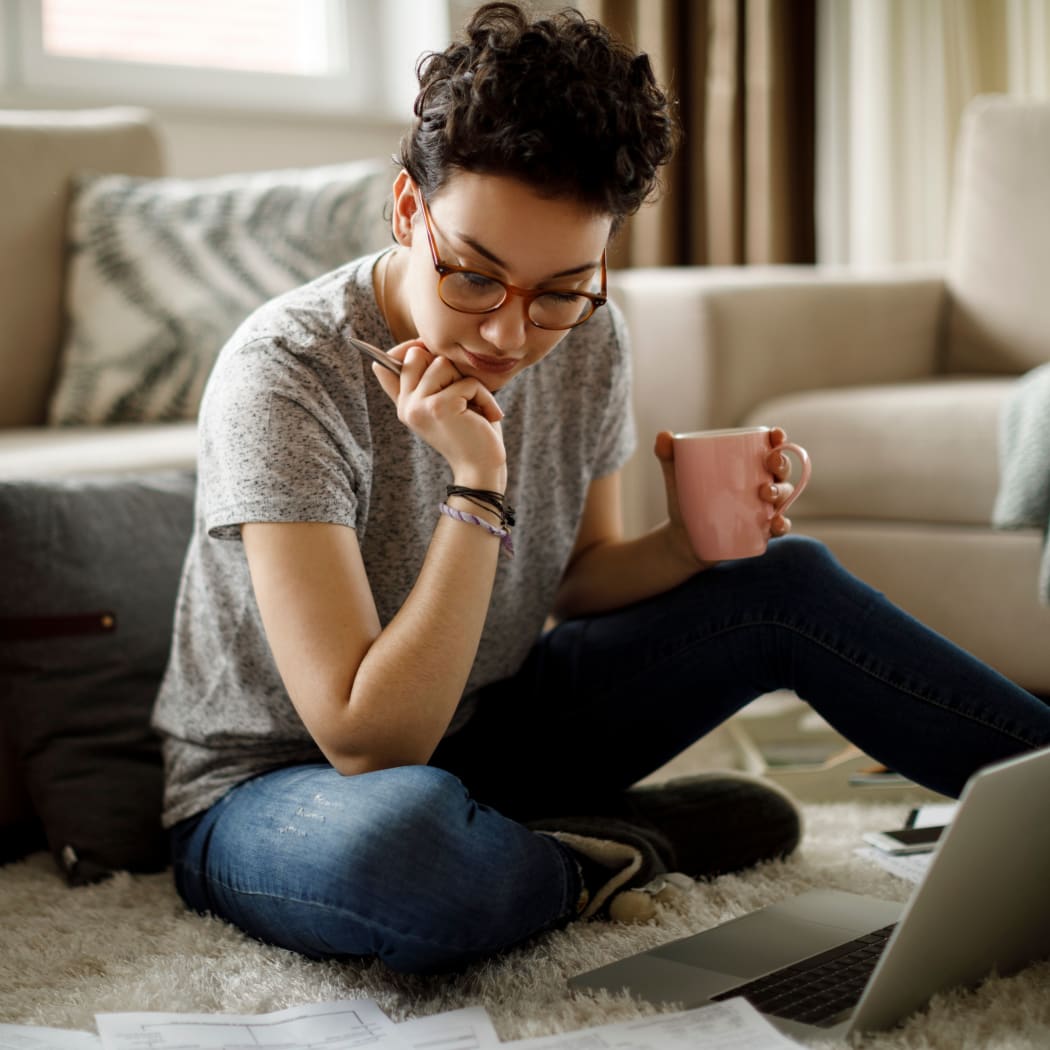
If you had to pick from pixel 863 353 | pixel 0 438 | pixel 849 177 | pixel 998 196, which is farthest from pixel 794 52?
pixel 0 438

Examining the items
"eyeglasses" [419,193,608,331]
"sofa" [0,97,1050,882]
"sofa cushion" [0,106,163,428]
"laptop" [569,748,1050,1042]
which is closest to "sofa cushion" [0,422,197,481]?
"sofa" [0,97,1050,882]

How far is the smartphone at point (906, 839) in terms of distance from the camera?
1.32 m

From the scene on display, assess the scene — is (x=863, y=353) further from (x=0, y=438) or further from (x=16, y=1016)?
(x=16, y=1016)

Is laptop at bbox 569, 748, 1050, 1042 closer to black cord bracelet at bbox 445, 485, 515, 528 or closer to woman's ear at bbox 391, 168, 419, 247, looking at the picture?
black cord bracelet at bbox 445, 485, 515, 528

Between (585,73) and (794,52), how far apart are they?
254 cm

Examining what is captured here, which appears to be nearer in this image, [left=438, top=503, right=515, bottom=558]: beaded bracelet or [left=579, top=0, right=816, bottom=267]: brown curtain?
[left=438, top=503, right=515, bottom=558]: beaded bracelet

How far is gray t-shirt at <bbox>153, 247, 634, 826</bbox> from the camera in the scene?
1053mm

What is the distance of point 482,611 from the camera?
1056 mm

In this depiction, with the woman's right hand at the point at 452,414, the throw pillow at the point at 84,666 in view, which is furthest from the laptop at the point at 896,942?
the throw pillow at the point at 84,666

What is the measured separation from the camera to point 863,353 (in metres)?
2.41

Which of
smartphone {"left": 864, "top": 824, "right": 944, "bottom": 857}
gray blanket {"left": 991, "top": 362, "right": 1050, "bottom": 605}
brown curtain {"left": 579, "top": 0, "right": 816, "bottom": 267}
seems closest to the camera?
smartphone {"left": 864, "top": 824, "right": 944, "bottom": 857}

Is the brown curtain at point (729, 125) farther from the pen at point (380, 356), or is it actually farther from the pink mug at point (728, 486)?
the pen at point (380, 356)

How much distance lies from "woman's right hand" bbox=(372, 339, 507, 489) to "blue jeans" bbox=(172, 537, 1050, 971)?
244 mm

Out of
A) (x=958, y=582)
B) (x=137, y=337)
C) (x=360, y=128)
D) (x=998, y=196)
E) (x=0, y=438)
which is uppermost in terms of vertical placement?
(x=360, y=128)
